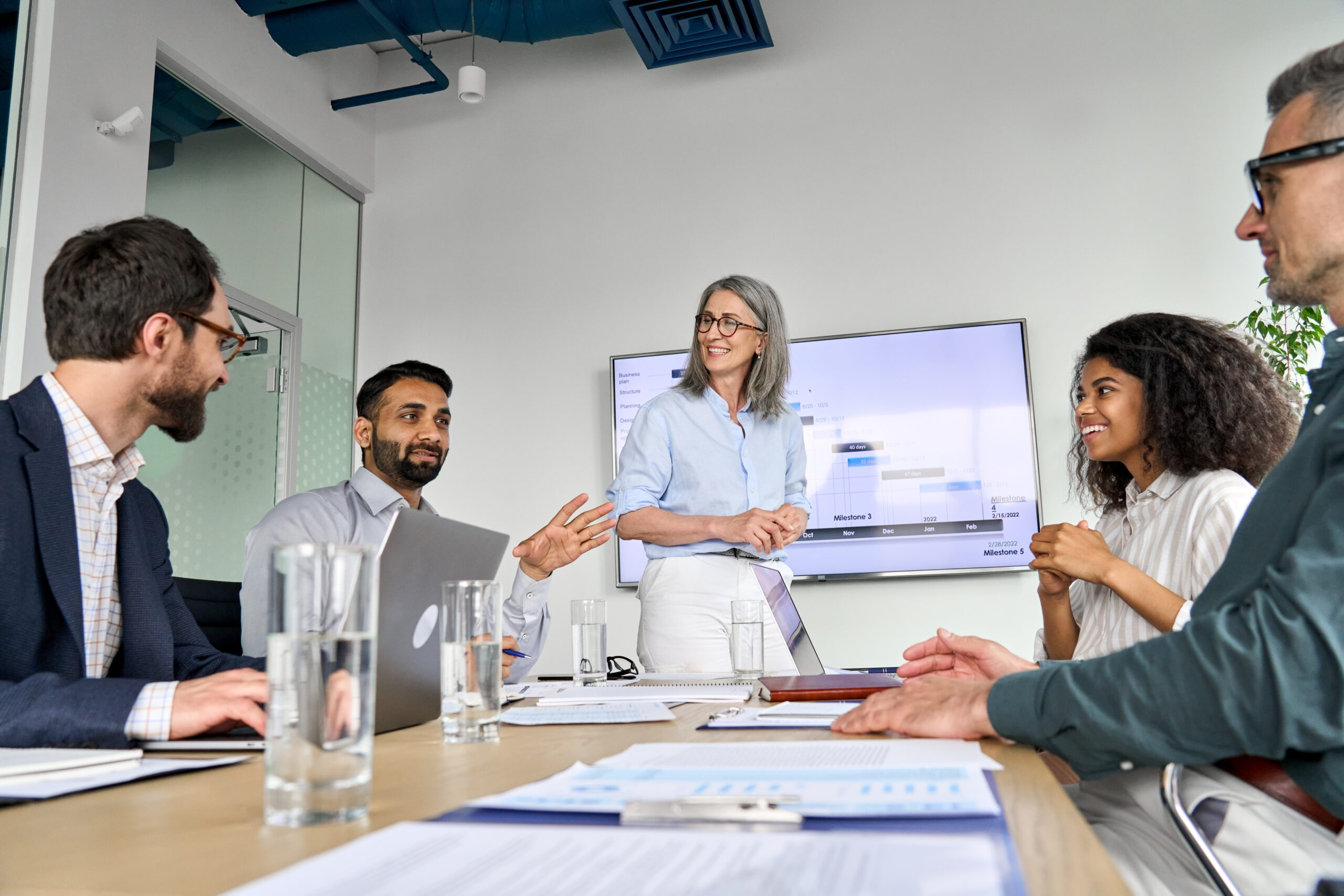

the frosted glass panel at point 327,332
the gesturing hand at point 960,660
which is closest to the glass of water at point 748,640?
the gesturing hand at point 960,660

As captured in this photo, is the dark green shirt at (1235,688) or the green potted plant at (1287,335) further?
the green potted plant at (1287,335)

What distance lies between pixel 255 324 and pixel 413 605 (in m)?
3.28

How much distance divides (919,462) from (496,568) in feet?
8.60

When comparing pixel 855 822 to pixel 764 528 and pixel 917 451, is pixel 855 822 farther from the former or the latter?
pixel 917 451

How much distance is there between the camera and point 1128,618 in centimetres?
175

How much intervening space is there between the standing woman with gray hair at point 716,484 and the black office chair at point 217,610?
2.92ft

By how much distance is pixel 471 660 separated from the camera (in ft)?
3.38

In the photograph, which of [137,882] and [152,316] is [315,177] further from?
[137,882]

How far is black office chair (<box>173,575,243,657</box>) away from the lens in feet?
6.57

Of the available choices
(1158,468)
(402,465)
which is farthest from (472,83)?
(1158,468)

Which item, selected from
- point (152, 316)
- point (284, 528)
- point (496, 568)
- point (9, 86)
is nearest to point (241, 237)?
point (9, 86)

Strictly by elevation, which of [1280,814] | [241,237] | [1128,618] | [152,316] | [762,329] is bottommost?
[1280,814]

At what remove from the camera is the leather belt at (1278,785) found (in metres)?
0.83

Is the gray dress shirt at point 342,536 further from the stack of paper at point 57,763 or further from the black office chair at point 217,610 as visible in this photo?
the stack of paper at point 57,763
